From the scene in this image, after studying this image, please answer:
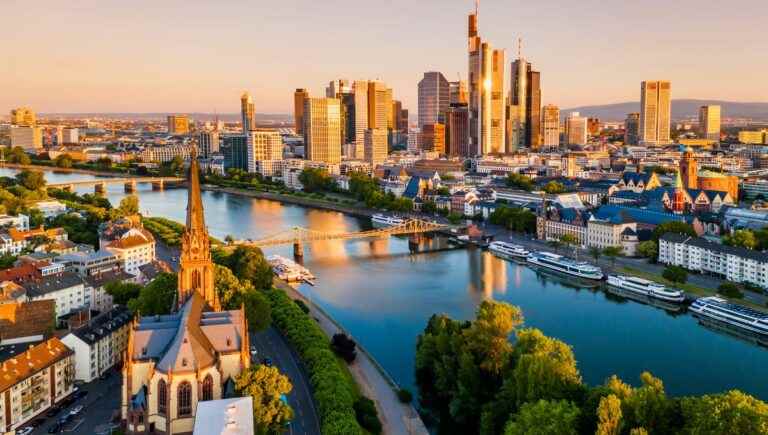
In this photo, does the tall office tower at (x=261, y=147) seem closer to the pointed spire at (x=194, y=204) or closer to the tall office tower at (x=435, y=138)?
the tall office tower at (x=435, y=138)

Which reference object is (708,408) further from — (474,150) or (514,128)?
(514,128)

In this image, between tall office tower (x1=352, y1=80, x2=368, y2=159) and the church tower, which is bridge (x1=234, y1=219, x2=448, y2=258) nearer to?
the church tower

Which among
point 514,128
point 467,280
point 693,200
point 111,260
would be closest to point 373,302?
point 467,280

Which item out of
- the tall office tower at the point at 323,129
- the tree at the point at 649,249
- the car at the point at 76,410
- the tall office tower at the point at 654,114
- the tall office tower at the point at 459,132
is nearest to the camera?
the car at the point at 76,410

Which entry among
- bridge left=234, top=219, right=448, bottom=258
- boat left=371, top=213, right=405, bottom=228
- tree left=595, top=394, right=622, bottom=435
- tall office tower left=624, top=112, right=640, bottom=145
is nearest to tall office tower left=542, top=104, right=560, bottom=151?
tall office tower left=624, top=112, right=640, bottom=145

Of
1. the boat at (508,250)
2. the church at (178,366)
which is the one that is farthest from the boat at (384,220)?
the church at (178,366)

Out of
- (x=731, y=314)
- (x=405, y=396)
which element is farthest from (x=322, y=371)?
(x=731, y=314)
